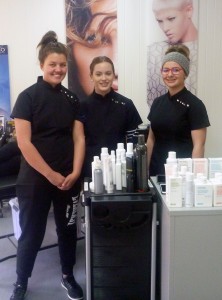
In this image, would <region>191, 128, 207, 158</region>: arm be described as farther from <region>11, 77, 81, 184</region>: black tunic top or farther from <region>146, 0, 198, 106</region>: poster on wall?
Answer: <region>146, 0, 198, 106</region>: poster on wall

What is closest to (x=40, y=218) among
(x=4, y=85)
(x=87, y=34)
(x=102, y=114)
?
(x=102, y=114)

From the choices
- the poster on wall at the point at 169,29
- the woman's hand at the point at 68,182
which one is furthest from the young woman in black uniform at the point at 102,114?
the poster on wall at the point at 169,29

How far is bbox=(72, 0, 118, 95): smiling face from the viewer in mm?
2781

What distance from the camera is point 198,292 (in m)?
1.43

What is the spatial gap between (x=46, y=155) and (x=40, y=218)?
1.07 ft

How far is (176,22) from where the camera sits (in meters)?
2.76

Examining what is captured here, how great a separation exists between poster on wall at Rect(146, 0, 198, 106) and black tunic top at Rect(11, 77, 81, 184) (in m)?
1.27

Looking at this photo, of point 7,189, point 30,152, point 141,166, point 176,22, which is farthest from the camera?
point 176,22

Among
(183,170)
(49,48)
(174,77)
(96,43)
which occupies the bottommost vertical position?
(183,170)

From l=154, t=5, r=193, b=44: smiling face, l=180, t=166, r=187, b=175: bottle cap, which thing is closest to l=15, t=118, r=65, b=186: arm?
l=180, t=166, r=187, b=175: bottle cap

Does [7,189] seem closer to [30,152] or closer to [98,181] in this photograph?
[30,152]

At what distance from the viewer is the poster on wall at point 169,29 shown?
2.75 m

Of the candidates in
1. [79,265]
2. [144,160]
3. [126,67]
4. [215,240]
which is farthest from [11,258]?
[126,67]

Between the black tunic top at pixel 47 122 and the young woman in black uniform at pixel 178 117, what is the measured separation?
22.3 inches
